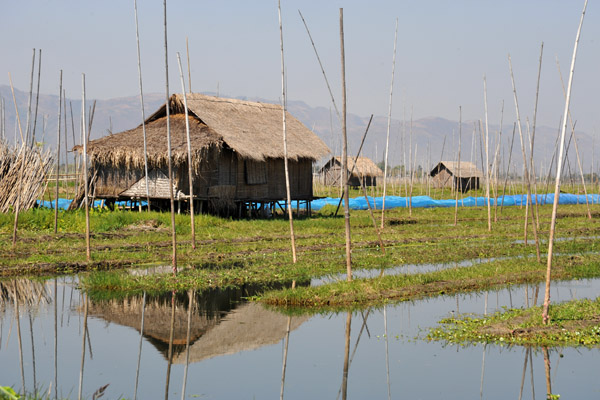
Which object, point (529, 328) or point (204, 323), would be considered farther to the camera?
point (204, 323)

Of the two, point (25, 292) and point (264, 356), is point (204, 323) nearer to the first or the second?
point (264, 356)


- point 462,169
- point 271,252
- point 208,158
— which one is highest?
point 208,158

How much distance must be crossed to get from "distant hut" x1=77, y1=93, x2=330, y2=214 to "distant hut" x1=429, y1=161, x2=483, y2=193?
2606 centimetres

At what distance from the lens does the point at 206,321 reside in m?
9.81

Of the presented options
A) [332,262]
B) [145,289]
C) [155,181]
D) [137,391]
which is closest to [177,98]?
[155,181]

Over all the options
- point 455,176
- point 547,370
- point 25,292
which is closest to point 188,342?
point 547,370

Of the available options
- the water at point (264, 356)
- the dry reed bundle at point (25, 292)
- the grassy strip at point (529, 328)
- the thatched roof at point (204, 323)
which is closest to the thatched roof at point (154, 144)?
the dry reed bundle at point (25, 292)

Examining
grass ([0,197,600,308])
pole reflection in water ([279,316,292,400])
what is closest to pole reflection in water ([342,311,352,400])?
pole reflection in water ([279,316,292,400])

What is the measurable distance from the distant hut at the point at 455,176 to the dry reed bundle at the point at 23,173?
1342 inches

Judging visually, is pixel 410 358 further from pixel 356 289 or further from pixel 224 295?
pixel 224 295

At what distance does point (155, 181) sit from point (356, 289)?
1502cm

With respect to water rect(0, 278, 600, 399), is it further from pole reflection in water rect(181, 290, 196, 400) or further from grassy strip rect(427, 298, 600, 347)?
grassy strip rect(427, 298, 600, 347)

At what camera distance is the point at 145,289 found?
12.2 m

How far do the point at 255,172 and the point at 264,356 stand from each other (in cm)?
1895
